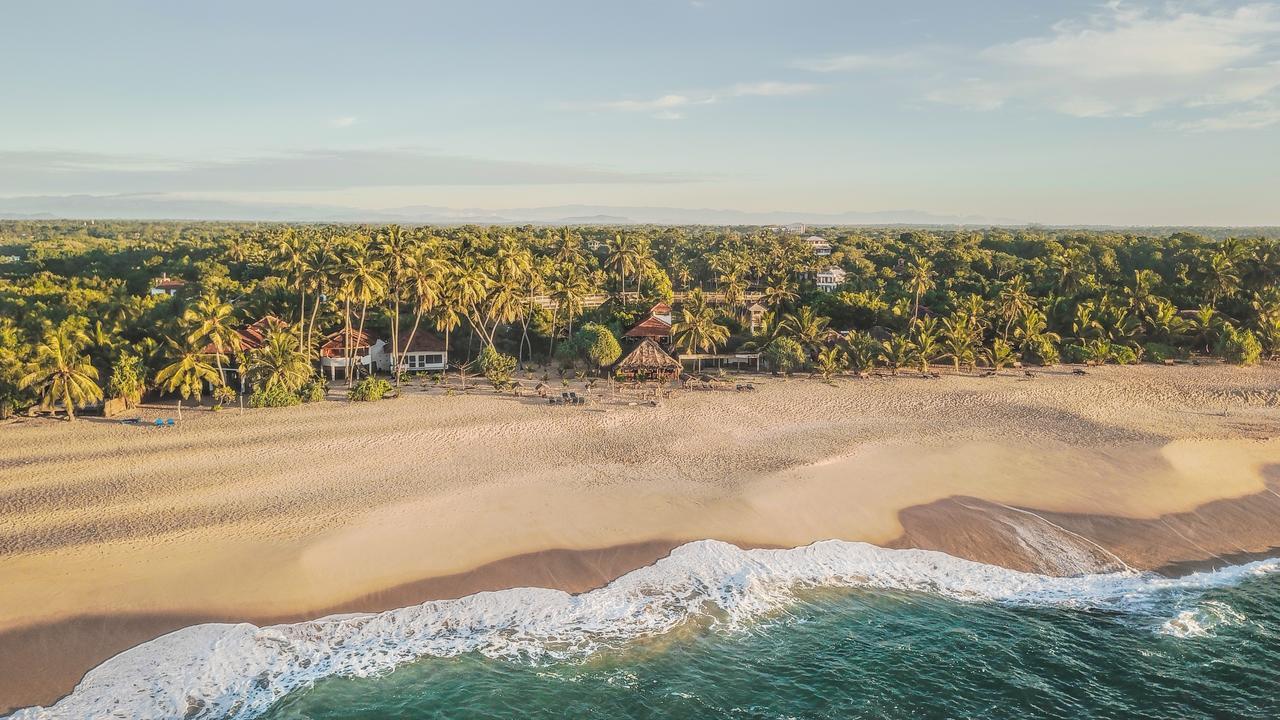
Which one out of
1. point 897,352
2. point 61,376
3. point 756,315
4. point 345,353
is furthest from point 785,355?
point 61,376

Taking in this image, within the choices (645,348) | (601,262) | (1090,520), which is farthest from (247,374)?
(601,262)

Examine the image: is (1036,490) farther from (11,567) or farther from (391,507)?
(11,567)

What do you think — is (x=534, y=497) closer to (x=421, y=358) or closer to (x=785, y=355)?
(x=421, y=358)

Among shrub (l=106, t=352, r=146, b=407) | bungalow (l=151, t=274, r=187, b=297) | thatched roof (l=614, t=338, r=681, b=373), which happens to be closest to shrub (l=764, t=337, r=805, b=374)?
thatched roof (l=614, t=338, r=681, b=373)

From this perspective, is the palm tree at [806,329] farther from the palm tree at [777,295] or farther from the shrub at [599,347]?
the shrub at [599,347]

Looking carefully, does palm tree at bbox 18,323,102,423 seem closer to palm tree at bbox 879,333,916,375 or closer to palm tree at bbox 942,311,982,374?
palm tree at bbox 879,333,916,375

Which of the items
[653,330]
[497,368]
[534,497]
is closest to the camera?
[534,497]

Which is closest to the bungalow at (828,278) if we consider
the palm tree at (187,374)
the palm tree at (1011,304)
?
the palm tree at (1011,304)
